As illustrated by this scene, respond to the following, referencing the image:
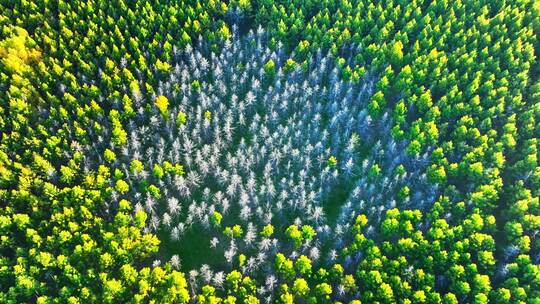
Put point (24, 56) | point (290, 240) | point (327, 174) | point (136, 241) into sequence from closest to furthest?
point (136, 241)
point (290, 240)
point (327, 174)
point (24, 56)

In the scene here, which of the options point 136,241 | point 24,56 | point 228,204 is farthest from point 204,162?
point 24,56

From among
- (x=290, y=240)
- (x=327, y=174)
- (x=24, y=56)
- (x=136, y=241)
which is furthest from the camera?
(x=24, y=56)

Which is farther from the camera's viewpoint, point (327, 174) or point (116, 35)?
point (116, 35)

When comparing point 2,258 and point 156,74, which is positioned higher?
point 156,74

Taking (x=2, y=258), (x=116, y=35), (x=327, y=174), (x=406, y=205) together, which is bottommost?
(x=2, y=258)

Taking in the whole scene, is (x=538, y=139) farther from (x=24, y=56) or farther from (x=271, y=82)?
(x=24, y=56)

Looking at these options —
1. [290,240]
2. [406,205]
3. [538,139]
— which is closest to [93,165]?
[290,240]

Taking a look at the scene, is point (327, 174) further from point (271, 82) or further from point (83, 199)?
point (83, 199)
